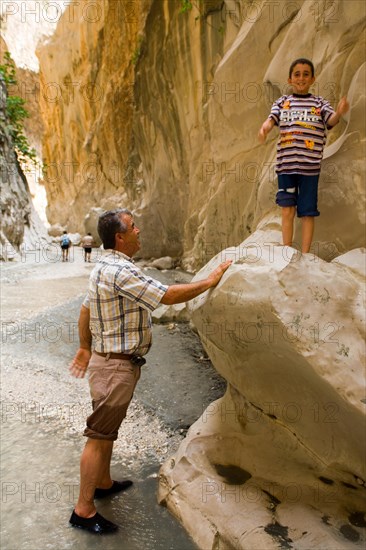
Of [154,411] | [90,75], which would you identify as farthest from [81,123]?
[154,411]

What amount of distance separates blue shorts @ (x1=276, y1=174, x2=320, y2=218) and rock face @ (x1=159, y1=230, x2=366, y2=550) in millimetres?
395

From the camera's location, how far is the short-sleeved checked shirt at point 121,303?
2.40 meters

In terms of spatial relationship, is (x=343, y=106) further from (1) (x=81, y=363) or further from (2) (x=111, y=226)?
(1) (x=81, y=363)

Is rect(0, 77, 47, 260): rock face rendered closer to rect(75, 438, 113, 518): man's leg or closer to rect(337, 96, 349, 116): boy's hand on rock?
rect(75, 438, 113, 518): man's leg

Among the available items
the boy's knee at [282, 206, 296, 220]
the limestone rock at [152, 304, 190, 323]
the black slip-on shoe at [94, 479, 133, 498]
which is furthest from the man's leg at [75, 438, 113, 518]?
the limestone rock at [152, 304, 190, 323]

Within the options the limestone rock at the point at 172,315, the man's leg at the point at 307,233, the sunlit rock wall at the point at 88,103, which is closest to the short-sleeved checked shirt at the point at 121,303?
the man's leg at the point at 307,233

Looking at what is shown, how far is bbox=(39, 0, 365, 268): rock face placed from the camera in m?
3.02

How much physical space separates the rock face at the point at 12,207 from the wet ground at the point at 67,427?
274 inches

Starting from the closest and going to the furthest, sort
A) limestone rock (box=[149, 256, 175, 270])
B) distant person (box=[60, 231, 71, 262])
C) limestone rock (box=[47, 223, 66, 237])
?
limestone rock (box=[149, 256, 175, 270])
distant person (box=[60, 231, 71, 262])
limestone rock (box=[47, 223, 66, 237])

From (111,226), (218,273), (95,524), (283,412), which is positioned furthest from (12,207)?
(283,412)

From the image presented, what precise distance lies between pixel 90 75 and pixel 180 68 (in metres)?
10.3

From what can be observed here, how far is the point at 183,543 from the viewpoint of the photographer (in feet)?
8.14

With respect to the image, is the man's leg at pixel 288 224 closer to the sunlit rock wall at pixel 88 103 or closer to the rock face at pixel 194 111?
the rock face at pixel 194 111

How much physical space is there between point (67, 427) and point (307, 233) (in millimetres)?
2649
